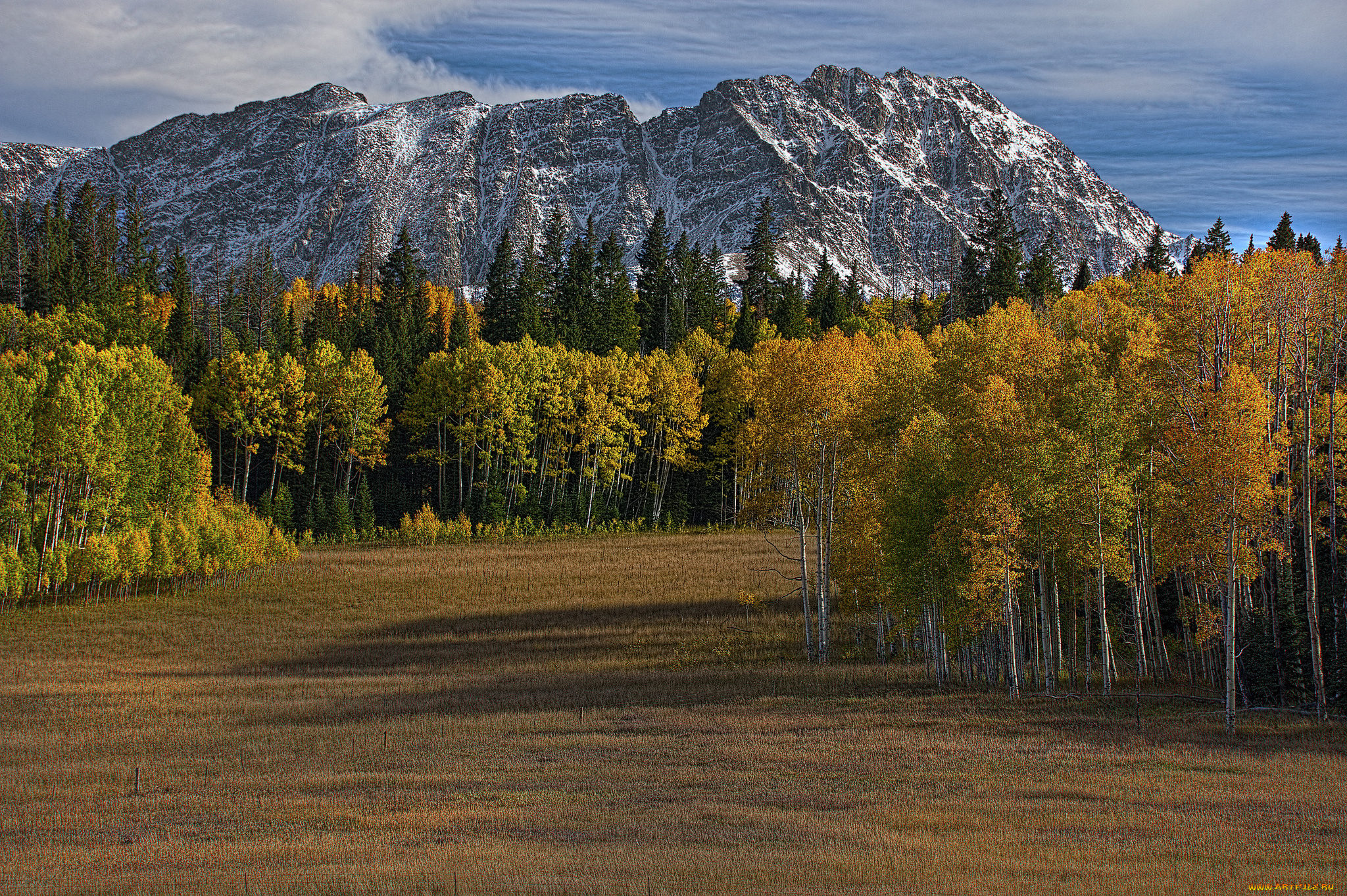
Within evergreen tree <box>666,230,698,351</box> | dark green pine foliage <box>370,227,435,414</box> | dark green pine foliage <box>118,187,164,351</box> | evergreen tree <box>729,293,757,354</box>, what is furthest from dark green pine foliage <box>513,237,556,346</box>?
dark green pine foliage <box>118,187,164,351</box>

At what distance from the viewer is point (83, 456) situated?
180ft

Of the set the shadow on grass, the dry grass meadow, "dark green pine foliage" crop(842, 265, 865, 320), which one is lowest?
the dry grass meadow

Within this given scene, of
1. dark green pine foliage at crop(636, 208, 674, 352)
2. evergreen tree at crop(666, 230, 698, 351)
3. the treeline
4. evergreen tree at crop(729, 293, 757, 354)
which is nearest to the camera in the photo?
the treeline

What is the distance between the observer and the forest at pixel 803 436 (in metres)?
32.2

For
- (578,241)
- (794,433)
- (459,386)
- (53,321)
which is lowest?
(794,433)

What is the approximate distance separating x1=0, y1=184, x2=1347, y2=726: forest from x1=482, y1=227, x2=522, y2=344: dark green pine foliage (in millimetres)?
600

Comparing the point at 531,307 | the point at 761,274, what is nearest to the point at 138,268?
the point at 531,307

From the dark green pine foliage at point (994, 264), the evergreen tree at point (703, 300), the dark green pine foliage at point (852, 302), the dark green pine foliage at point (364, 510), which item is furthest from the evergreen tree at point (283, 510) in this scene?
the dark green pine foliage at point (852, 302)

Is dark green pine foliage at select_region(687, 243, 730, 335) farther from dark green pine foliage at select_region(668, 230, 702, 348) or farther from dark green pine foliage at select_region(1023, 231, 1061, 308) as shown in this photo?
dark green pine foliage at select_region(1023, 231, 1061, 308)

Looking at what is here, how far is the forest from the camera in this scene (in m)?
32.2

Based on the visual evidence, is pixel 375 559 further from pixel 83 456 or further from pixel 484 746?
pixel 484 746

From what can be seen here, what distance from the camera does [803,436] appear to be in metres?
41.9

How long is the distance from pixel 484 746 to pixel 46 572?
38.2 m

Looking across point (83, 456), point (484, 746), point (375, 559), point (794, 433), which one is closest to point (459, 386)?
point (375, 559)
